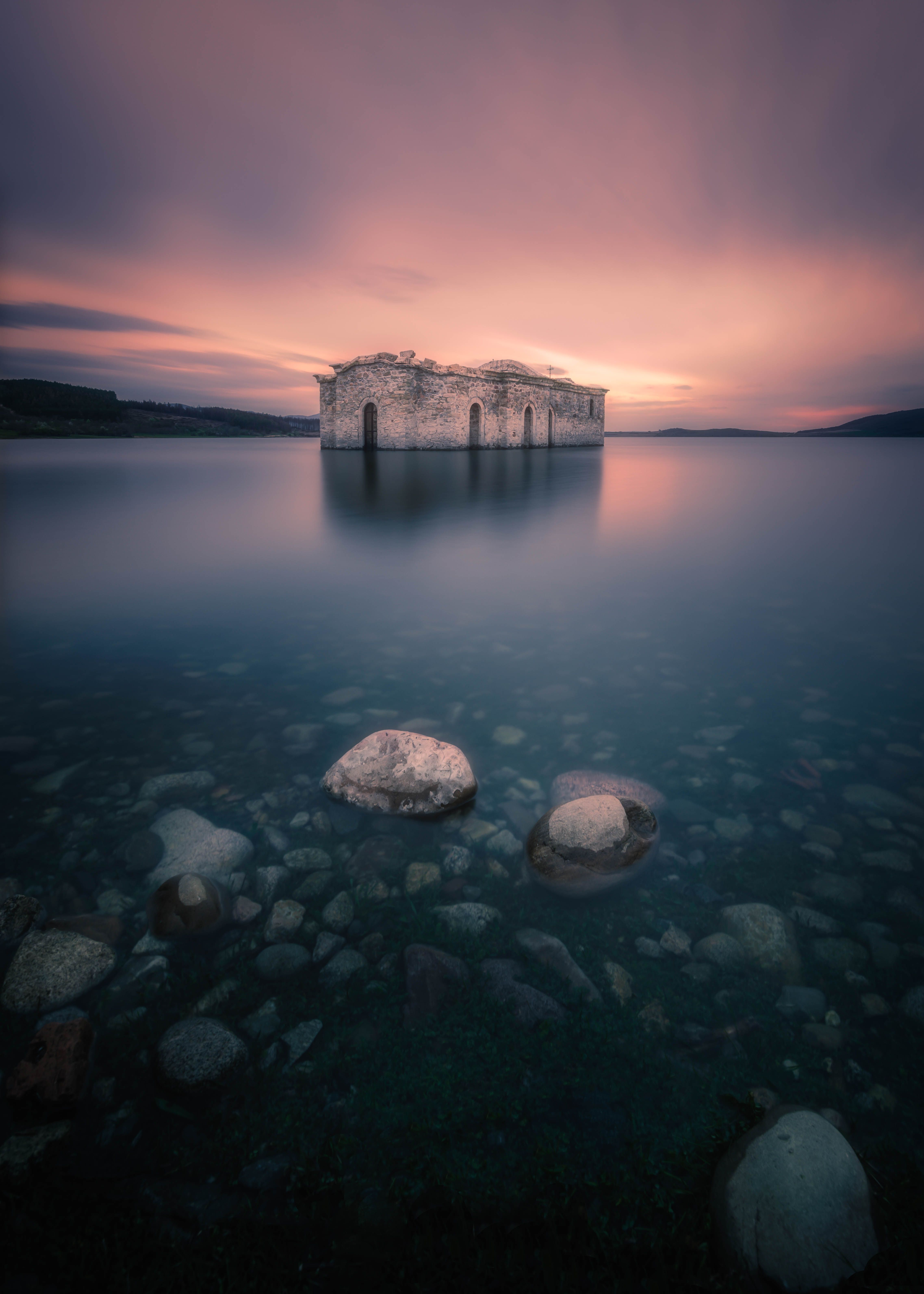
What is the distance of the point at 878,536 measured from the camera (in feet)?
30.5

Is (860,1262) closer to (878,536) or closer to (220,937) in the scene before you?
(220,937)

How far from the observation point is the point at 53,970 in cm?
168

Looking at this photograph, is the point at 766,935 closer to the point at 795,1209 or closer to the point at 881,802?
the point at 795,1209

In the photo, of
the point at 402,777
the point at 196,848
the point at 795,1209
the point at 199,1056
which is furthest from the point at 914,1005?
the point at 196,848

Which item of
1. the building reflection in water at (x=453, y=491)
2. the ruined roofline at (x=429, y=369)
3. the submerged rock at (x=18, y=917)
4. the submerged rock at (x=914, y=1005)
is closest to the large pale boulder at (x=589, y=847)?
the submerged rock at (x=914, y=1005)

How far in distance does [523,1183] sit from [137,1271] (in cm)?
79

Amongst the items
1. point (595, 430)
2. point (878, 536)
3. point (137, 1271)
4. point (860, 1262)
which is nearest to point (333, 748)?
point (137, 1271)

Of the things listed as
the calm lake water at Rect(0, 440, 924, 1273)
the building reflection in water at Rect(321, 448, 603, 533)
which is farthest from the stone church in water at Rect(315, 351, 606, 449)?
the calm lake water at Rect(0, 440, 924, 1273)

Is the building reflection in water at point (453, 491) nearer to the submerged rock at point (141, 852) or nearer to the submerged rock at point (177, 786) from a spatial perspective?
the submerged rock at point (177, 786)

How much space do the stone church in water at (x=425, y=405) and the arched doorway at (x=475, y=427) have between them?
0.04 m

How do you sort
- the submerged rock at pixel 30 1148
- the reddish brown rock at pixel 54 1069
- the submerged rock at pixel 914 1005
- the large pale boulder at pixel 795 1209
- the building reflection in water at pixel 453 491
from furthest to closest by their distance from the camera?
the building reflection in water at pixel 453 491
the submerged rock at pixel 914 1005
the reddish brown rock at pixel 54 1069
the submerged rock at pixel 30 1148
the large pale boulder at pixel 795 1209

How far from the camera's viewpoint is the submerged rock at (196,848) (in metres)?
2.13

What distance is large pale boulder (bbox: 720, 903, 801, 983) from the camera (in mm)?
1782

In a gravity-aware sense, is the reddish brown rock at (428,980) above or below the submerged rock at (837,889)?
below
